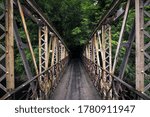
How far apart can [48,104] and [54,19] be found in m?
20.0

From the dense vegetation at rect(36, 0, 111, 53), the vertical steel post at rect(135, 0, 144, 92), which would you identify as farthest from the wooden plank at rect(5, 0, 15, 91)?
the dense vegetation at rect(36, 0, 111, 53)

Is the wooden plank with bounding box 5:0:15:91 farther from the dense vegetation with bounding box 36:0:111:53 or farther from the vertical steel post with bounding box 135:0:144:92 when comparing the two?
the dense vegetation with bounding box 36:0:111:53

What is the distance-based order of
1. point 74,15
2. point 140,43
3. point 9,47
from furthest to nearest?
point 74,15, point 9,47, point 140,43

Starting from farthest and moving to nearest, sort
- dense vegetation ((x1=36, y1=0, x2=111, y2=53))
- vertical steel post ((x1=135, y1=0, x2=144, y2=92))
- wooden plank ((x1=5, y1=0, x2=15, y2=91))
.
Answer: dense vegetation ((x1=36, y1=0, x2=111, y2=53)) < wooden plank ((x1=5, y1=0, x2=15, y2=91)) < vertical steel post ((x1=135, y1=0, x2=144, y2=92))

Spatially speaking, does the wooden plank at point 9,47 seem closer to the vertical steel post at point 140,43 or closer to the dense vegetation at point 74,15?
the vertical steel post at point 140,43


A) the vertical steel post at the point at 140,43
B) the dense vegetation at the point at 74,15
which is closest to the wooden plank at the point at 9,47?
the vertical steel post at the point at 140,43

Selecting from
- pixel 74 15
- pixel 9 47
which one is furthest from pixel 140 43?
pixel 74 15

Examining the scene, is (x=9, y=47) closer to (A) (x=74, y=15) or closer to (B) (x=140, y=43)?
(B) (x=140, y=43)

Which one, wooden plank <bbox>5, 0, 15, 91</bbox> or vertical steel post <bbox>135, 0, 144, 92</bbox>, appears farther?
wooden plank <bbox>5, 0, 15, 91</bbox>

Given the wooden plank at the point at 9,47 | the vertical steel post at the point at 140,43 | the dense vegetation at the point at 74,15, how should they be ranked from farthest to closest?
the dense vegetation at the point at 74,15
the wooden plank at the point at 9,47
the vertical steel post at the point at 140,43

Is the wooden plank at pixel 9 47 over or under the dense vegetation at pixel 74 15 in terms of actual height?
under

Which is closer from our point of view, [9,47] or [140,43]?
[140,43]

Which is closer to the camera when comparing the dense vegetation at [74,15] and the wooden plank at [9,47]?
the wooden plank at [9,47]

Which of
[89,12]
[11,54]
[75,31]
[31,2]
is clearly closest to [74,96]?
[31,2]
